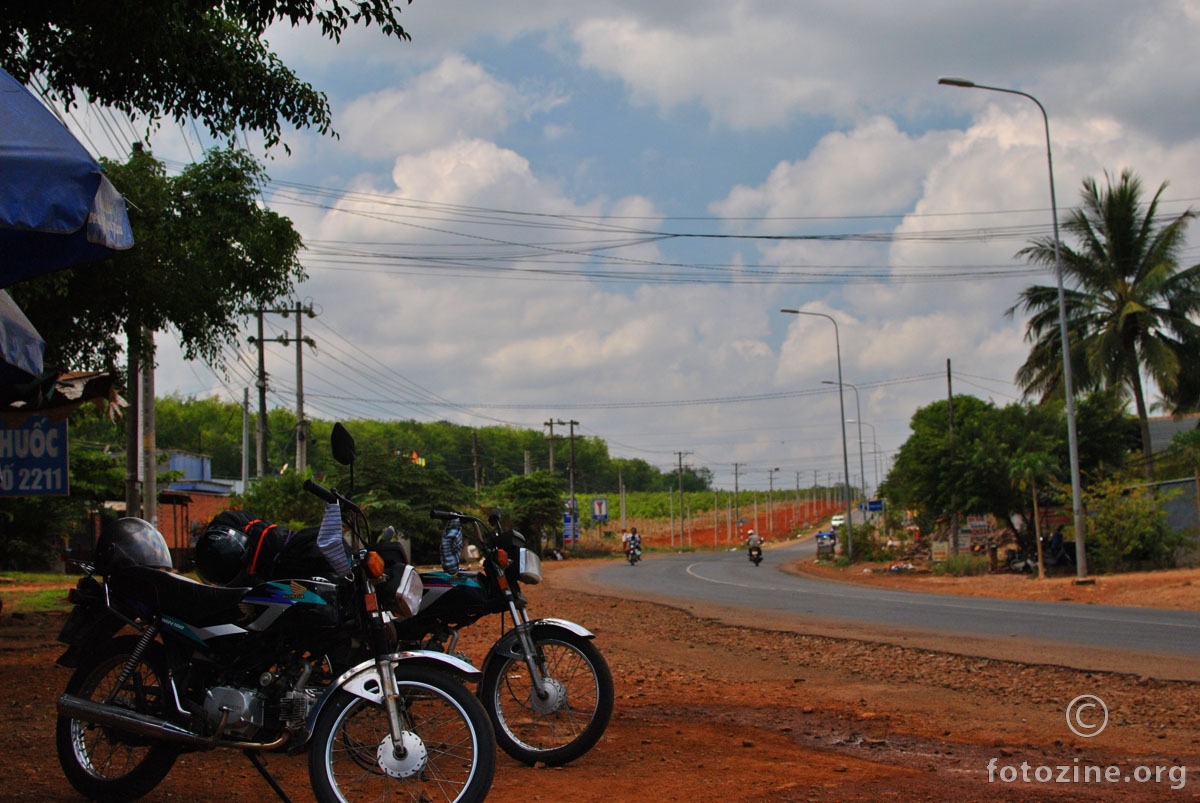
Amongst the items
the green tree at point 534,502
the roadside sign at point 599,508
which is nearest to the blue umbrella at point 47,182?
the green tree at point 534,502

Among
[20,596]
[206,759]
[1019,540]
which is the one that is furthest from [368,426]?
[206,759]

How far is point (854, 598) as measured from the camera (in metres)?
22.3

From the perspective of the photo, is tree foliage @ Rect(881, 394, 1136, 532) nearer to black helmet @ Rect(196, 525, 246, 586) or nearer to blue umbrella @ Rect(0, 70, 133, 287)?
black helmet @ Rect(196, 525, 246, 586)

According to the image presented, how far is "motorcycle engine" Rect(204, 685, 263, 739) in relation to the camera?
15.1 feet

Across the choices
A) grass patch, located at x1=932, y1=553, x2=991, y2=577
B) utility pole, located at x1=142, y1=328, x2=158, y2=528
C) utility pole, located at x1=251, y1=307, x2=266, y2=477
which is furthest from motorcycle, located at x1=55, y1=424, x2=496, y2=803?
utility pole, located at x1=251, y1=307, x2=266, y2=477

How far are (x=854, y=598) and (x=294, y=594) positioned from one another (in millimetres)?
18947

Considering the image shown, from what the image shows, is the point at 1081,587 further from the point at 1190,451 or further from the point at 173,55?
the point at 173,55

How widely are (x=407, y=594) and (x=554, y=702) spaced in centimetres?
117

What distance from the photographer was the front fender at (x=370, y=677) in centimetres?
434

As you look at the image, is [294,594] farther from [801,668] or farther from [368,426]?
[368,426]

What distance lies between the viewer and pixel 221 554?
202 inches

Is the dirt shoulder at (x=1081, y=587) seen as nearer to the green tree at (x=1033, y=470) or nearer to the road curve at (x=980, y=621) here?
the road curve at (x=980, y=621)

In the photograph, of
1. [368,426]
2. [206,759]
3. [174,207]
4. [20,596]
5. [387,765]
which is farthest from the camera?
[368,426]

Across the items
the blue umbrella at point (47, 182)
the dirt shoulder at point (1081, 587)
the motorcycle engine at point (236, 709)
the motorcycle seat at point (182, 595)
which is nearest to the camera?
the blue umbrella at point (47, 182)
